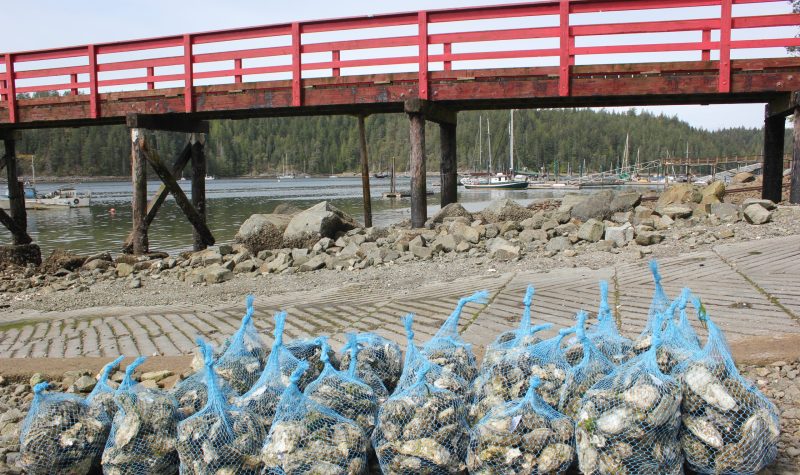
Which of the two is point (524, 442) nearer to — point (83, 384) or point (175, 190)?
point (83, 384)

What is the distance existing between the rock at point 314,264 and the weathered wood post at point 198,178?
6.35m

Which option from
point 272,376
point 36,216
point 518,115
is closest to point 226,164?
point 518,115

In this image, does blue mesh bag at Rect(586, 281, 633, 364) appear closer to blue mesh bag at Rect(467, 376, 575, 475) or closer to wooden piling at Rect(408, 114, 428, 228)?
blue mesh bag at Rect(467, 376, 575, 475)

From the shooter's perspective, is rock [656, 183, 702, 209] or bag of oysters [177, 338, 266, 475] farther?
rock [656, 183, 702, 209]

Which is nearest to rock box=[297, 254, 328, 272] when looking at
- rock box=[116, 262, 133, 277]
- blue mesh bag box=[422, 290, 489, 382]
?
rock box=[116, 262, 133, 277]

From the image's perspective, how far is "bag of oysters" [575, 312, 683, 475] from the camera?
3.34 meters

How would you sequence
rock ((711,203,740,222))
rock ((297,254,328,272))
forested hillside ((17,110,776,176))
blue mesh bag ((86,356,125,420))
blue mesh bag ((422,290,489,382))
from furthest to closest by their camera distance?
1. forested hillside ((17,110,776,176))
2. rock ((297,254,328,272))
3. rock ((711,203,740,222))
4. blue mesh bag ((422,290,489,382))
5. blue mesh bag ((86,356,125,420))

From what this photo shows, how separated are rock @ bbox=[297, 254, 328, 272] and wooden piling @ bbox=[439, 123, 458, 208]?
4.55m

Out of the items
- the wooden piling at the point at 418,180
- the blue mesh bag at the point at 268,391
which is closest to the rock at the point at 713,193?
the wooden piling at the point at 418,180

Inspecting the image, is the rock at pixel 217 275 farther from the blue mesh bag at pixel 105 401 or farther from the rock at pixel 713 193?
the rock at pixel 713 193

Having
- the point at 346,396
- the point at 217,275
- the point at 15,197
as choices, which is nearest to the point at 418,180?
the point at 217,275

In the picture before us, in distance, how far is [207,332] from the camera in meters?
7.09

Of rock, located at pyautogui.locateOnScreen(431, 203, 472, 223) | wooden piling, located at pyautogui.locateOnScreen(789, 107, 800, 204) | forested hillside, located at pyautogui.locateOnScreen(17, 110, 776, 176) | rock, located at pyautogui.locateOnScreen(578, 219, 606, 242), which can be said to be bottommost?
rock, located at pyautogui.locateOnScreen(578, 219, 606, 242)

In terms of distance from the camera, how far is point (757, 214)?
10.4 meters
